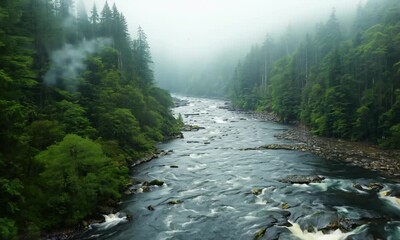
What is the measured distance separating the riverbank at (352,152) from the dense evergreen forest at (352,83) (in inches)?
88.4

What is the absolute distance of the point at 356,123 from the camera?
50.5m

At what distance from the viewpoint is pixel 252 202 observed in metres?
28.8

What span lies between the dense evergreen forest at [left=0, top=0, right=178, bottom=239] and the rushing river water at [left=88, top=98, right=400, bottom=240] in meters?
3.35

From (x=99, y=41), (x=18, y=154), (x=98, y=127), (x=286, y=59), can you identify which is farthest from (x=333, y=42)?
(x=18, y=154)

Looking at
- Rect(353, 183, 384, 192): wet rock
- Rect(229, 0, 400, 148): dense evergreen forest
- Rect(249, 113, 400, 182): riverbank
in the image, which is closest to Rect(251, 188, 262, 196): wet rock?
Rect(353, 183, 384, 192): wet rock

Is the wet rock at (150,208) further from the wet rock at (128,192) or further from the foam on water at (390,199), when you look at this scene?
the foam on water at (390,199)

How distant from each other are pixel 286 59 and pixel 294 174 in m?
74.0

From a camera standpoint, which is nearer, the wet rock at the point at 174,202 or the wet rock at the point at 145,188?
the wet rock at the point at 174,202

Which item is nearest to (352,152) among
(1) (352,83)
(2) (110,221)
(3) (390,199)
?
(1) (352,83)

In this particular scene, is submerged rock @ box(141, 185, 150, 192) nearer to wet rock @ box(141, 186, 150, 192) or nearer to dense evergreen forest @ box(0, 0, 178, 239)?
wet rock @ box(141, 186, 150, 192)

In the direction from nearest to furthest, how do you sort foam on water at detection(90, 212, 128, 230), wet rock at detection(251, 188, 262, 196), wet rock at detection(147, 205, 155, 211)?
1. foam on water at detection(90, 212, 128, 230)
2. wet rock at detection(147, 205, 155, 211)
3. wet rock at detection(251, 188, 262, 196)

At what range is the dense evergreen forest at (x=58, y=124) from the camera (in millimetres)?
20703

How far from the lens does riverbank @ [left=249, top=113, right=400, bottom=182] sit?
1451 inches

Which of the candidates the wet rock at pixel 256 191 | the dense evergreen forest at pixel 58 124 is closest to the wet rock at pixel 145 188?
the dense evergreen forest at pixel 58 124
